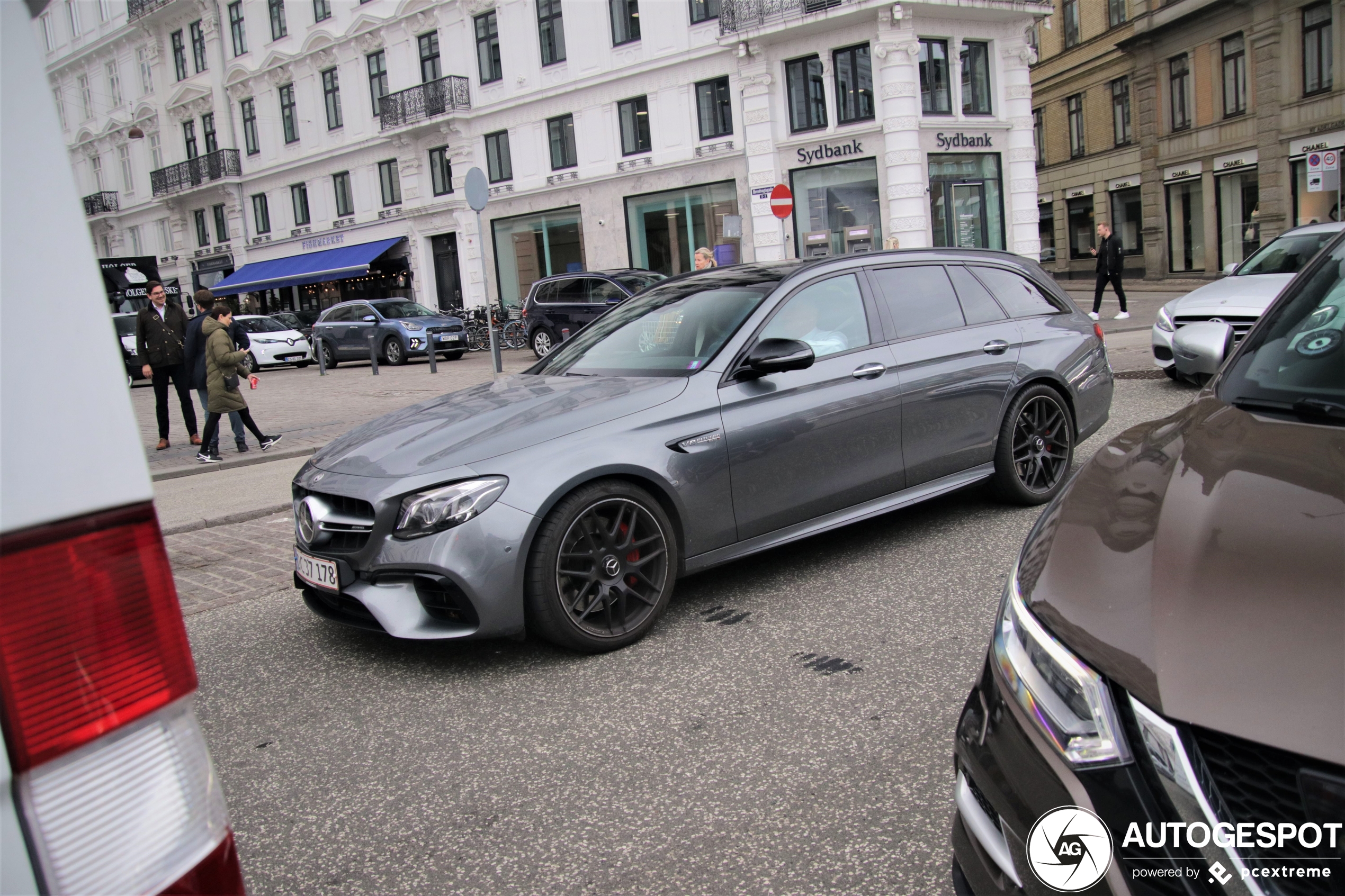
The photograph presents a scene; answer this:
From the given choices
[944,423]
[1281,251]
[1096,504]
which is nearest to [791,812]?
[1096,504]

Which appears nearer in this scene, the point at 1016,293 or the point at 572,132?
the point at 1016,293

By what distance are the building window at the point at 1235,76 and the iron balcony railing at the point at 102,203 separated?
46.7 meters

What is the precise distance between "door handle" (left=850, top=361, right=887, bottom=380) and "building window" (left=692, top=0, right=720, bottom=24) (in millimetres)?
24730

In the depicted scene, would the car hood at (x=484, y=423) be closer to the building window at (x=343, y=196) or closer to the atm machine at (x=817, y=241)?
the atm machine at (x=817, y=241)

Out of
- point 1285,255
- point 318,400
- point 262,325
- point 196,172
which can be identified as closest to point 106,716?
point 1285,255

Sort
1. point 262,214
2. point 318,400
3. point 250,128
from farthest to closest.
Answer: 1. point 262,214
2. point 250,128
3. point 318,400

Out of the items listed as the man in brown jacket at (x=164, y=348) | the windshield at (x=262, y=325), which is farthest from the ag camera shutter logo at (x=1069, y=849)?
the windshield at (x=262, y=325)

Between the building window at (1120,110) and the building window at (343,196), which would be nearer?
the building window at (343,196)

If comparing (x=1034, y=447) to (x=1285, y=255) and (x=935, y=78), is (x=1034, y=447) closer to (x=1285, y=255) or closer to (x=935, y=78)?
(x=1285, y=255)

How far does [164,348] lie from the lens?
12.8 meters

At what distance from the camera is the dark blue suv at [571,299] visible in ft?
73.8

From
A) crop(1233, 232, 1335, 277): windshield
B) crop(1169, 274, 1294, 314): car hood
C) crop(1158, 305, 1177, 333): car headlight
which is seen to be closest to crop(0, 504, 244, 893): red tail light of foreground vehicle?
crop(1169, 274, 1294, 314): car hood

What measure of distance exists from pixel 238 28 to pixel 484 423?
43321mm

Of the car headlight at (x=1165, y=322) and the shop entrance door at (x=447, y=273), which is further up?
the shop entrance door at (x=447, y=273)
